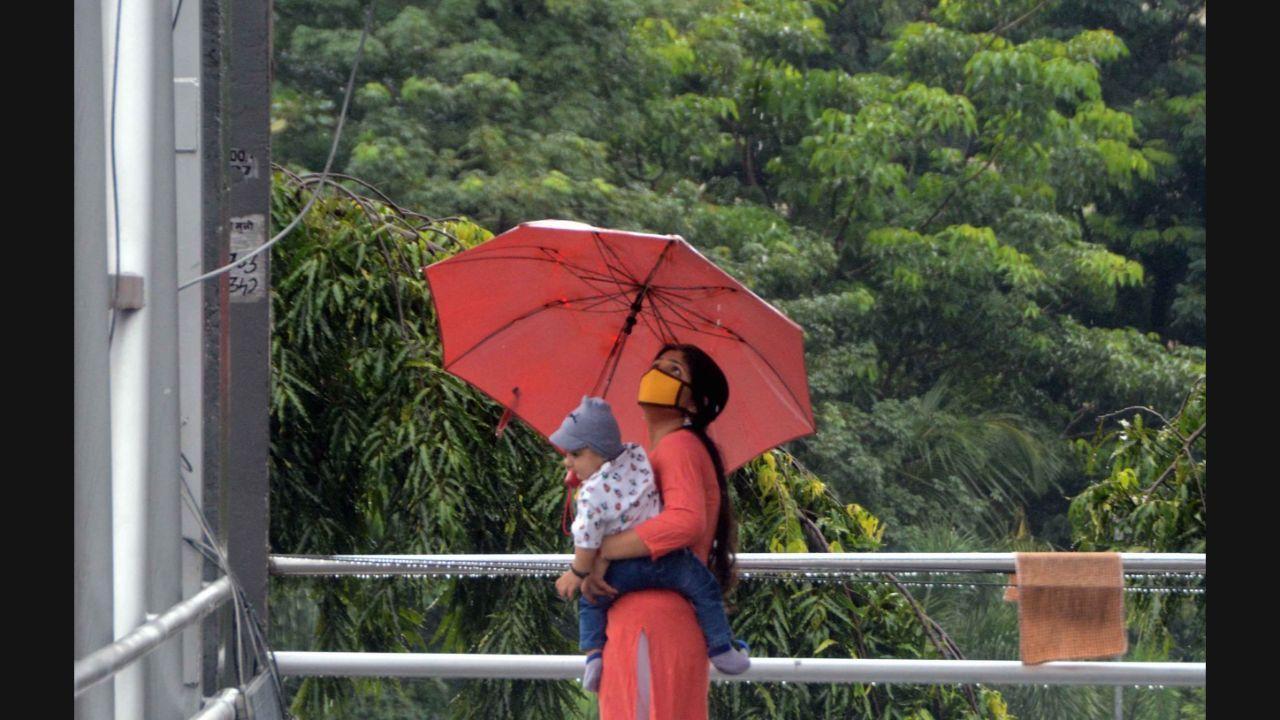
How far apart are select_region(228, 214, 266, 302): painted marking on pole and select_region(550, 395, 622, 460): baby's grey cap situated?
1087 mm

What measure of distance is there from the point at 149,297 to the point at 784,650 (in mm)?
3000

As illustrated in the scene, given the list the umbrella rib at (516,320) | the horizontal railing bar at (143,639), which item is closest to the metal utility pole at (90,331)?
the horizontal railing bar at (143,639)

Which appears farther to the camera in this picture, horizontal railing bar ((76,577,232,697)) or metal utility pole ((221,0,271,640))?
metal utility pole ((221,0,271,640))

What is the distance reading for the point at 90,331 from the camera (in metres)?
1.92

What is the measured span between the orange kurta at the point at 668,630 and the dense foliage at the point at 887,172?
32.3 feet

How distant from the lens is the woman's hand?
10.7ft

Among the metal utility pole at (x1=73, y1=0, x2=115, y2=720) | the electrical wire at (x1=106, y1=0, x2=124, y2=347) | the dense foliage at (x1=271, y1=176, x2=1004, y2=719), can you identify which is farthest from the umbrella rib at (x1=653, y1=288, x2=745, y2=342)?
the metal utility pole at (x1=73, y1=0, x2=115, y2=720)

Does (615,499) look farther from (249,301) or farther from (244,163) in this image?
(244,163)

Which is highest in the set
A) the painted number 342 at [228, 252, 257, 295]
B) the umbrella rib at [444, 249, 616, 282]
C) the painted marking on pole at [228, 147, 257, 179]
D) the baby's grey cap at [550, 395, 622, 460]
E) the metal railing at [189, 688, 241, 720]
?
the painted marking on pole at [228, 147, 257, 179]

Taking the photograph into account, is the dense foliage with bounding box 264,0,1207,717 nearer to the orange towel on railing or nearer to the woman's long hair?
the orange towel on railing

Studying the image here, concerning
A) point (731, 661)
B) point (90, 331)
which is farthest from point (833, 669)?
point (90, 331)

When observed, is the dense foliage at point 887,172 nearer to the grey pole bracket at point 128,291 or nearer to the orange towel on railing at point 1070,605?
the orange towel on railing at point 1070,605

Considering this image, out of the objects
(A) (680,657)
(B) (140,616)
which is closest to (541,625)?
(A) (680,657)

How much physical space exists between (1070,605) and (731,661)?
107cm
